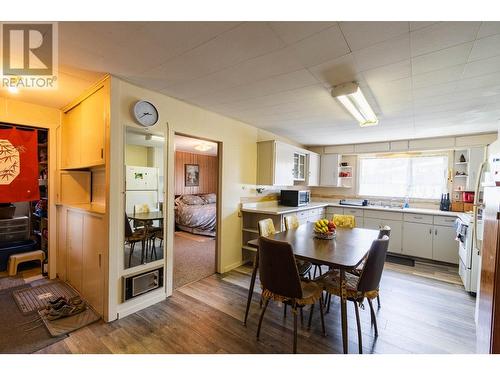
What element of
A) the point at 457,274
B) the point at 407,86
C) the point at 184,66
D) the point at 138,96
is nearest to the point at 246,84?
the point at 184,66

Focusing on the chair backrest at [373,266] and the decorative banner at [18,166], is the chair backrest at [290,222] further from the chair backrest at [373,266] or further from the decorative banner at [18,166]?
the decorative banner at [18,166]

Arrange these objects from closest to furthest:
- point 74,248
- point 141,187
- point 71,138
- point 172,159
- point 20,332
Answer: point 20,332 → point 141,187 → point 172,159 → point 74,248 → point 71,138

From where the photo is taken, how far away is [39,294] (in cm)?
266

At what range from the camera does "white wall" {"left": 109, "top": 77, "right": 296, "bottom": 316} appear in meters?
2.14

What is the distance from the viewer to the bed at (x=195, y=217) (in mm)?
5523

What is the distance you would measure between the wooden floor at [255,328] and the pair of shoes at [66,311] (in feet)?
1.27

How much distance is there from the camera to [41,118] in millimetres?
2908

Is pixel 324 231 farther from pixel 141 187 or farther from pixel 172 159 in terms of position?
pixel 141 187

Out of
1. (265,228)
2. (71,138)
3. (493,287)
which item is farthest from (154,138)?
(493,287)

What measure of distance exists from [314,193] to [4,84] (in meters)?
5.74

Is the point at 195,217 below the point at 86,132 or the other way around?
below

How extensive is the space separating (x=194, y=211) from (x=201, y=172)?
2017 mm

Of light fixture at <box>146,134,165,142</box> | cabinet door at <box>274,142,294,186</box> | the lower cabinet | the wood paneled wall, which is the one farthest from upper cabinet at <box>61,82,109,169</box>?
the wood paneled wall

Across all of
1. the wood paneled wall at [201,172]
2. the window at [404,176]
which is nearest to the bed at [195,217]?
the wood paneled wall at [201,172]
